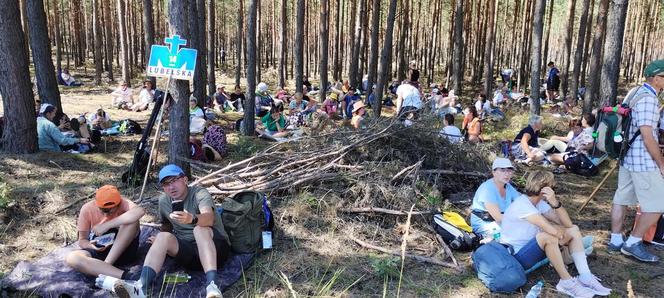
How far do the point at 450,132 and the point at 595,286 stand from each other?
4.93 m

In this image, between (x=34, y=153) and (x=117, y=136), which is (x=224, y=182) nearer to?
(x=34, y=153)

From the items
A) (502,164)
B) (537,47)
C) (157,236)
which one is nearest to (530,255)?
(502,164)

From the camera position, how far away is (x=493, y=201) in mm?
5191

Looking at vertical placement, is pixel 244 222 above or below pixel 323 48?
below

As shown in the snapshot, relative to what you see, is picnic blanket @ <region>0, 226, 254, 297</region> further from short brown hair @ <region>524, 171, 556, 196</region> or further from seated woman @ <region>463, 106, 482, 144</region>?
seated woman @ <region>463, 106, 482, 144</region>

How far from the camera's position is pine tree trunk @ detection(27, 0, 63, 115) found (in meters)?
9.06

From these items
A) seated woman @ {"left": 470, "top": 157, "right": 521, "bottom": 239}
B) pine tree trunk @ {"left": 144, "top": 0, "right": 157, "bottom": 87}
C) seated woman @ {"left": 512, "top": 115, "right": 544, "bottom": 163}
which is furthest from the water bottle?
pine tree trunk @ {"left": 144, "top": 0, "right": 157, "bottom": 87}

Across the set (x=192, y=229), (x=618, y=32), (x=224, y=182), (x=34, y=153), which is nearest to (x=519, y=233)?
(x=192, y=229)

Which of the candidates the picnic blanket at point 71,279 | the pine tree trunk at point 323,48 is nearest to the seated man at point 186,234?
the picnic blanket at point 71,279

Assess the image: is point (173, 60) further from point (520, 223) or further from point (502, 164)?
point (520, 223)

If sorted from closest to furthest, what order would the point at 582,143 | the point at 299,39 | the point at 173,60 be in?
the point at 173,60
the point at 582,143
the point at 299,39

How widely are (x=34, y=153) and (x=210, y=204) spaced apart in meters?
5.40

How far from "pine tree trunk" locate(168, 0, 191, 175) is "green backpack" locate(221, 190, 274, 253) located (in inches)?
76.7

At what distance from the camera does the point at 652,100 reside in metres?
4.59
